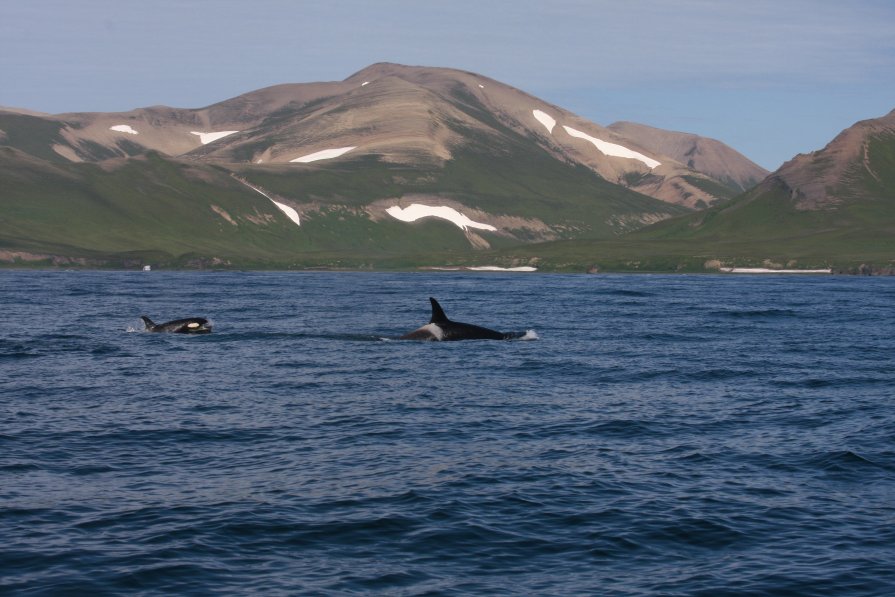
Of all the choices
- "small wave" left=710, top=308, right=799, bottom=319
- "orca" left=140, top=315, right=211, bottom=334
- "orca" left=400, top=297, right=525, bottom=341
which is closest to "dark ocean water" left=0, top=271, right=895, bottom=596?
"orca" left=400, top=297, right=525, bottom=341

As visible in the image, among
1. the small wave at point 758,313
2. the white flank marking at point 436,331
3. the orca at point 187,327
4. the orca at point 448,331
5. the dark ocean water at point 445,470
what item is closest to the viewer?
the dark ocean water at point 445,470

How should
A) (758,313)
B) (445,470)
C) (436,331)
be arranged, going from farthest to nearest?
(758,313) < (436,331) < (445,470)

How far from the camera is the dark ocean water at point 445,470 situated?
55.4ft

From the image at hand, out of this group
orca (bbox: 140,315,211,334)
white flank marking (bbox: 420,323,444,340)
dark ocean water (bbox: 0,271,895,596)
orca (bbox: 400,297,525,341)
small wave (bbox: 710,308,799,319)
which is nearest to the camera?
dark ocean water (bbox: 0,271,895,596)

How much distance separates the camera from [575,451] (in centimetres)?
2548

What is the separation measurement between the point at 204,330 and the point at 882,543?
42.4 meters

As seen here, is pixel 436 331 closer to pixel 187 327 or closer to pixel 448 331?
pixel 448 331

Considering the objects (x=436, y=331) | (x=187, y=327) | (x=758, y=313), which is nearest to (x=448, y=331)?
(x=436, y=331)

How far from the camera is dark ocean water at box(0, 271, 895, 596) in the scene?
16875 millimetres

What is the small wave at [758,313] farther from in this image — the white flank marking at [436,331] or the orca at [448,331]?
the white flank marking at [436,331]

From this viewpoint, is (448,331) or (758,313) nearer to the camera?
(448,331)

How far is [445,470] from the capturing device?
23469 millimetres

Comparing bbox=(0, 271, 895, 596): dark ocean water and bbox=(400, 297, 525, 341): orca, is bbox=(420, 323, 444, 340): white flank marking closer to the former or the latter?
bbox=(400, 297, 525, 341): orca

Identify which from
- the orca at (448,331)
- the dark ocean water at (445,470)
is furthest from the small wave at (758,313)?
the orca at (448,331)
